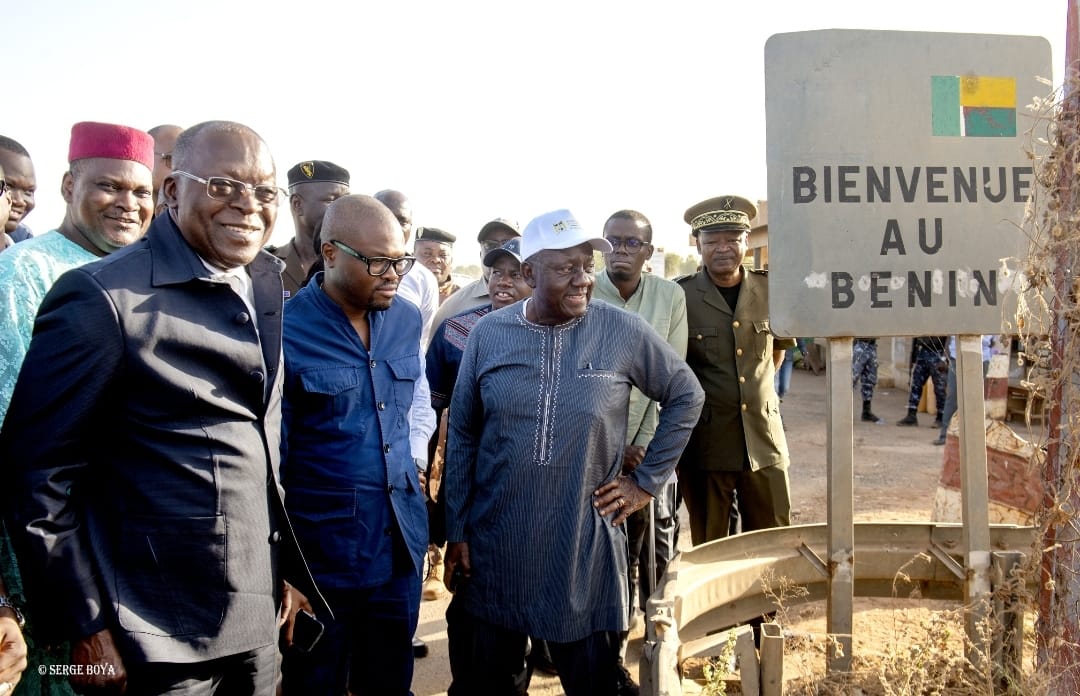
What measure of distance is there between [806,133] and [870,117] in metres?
0.23

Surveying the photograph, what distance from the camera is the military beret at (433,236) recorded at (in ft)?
21.9

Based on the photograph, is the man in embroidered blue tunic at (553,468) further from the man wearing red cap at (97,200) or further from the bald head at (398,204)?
the bald head at (398,204)

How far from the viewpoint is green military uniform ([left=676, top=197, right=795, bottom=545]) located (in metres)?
3.79

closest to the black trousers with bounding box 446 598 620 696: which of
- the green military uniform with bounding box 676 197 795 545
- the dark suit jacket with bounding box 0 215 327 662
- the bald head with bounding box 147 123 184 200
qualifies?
the dark suit jacket with bounding box 0 215 327 662

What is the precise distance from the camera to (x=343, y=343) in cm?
256

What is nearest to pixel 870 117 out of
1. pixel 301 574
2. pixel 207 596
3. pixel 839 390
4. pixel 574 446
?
pixel 839 390

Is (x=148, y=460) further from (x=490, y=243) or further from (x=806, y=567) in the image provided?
(x=490, y=243)

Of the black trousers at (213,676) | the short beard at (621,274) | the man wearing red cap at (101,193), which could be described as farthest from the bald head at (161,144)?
the black trousers at (213,676)

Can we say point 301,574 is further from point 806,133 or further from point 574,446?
point 806,133

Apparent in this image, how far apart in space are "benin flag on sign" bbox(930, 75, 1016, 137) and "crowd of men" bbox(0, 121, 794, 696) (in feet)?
4.18

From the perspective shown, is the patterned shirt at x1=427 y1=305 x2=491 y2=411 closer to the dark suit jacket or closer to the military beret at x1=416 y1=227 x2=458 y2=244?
the dark suit jacket

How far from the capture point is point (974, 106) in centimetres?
276

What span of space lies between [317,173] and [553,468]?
2204 millimetres

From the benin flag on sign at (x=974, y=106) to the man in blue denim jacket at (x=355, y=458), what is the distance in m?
1.95
